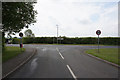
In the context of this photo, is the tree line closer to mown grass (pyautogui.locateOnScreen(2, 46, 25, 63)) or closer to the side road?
mown grass (pyautogui.locateOnScreen(2, 46, 25, 63))

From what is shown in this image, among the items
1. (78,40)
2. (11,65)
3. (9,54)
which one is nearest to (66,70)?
(11,65)

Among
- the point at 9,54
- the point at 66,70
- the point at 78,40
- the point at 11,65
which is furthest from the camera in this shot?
the point at 78,40

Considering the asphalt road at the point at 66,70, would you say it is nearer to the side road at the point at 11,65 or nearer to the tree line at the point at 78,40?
the side road at the point at 11,65

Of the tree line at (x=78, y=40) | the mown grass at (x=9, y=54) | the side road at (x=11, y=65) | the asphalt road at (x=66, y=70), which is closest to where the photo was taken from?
the asphalt road at (x=66, y=70)

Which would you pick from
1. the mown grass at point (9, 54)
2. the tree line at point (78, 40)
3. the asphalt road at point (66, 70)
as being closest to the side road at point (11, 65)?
the asphalt road at point (66, 70)

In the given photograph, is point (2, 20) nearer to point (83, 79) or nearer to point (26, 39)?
point (83, 79)

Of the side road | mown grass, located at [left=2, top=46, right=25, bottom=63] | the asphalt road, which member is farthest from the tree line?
the side road

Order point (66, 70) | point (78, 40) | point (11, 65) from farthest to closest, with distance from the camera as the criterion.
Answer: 1. point (78, 40)
2. point (11, 65)
3. point (66, 70)

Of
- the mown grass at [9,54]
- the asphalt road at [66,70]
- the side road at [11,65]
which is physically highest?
the mown grass at [9,54]

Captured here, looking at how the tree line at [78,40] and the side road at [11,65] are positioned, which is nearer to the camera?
the side road at [11,65]

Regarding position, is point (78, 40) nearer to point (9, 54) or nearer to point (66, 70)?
point (9, 54)

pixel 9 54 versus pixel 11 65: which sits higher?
pixel 9 54

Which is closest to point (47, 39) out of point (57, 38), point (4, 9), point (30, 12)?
point (57, 38)

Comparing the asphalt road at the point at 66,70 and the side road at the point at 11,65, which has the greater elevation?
the side road at the point at 11,65
